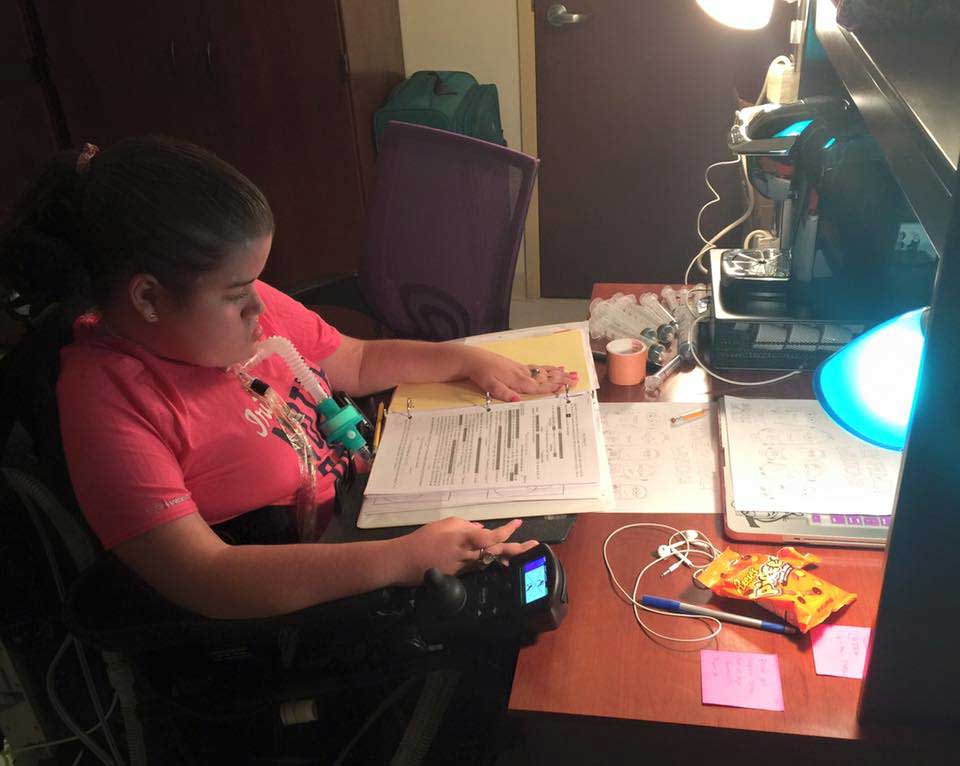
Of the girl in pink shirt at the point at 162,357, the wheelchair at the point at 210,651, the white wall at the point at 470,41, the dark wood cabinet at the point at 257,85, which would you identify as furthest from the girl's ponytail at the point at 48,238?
the white wall at the point at 470,41

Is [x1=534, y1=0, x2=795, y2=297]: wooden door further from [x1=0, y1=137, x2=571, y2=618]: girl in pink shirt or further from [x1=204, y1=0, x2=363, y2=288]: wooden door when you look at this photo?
[x1=0, y1=137, x2=571, y2=618]: girl in pink shirt

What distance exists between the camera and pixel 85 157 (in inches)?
36.6

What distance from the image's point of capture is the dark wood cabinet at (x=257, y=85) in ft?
8.22

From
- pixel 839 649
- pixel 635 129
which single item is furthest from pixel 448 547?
pixel 635 129

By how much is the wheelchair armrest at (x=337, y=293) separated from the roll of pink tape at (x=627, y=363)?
70 centimetres

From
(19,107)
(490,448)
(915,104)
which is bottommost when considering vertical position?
(490,448)

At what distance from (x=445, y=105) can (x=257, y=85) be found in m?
0.62

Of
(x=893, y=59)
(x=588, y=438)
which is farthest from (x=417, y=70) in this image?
(x=893, y=59)

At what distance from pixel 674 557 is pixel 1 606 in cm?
103

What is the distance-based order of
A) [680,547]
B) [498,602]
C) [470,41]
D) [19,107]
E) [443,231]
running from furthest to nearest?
[470,41], [19,107], [443,231], [680,547], [498,602]

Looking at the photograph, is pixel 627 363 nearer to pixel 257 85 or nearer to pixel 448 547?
pixel 448 547

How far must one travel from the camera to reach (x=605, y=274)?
3207 mm

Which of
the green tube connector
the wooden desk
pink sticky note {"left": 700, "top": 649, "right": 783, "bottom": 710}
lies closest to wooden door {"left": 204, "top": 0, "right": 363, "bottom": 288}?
the green tube connector

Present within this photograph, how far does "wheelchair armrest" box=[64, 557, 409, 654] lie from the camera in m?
0.88
